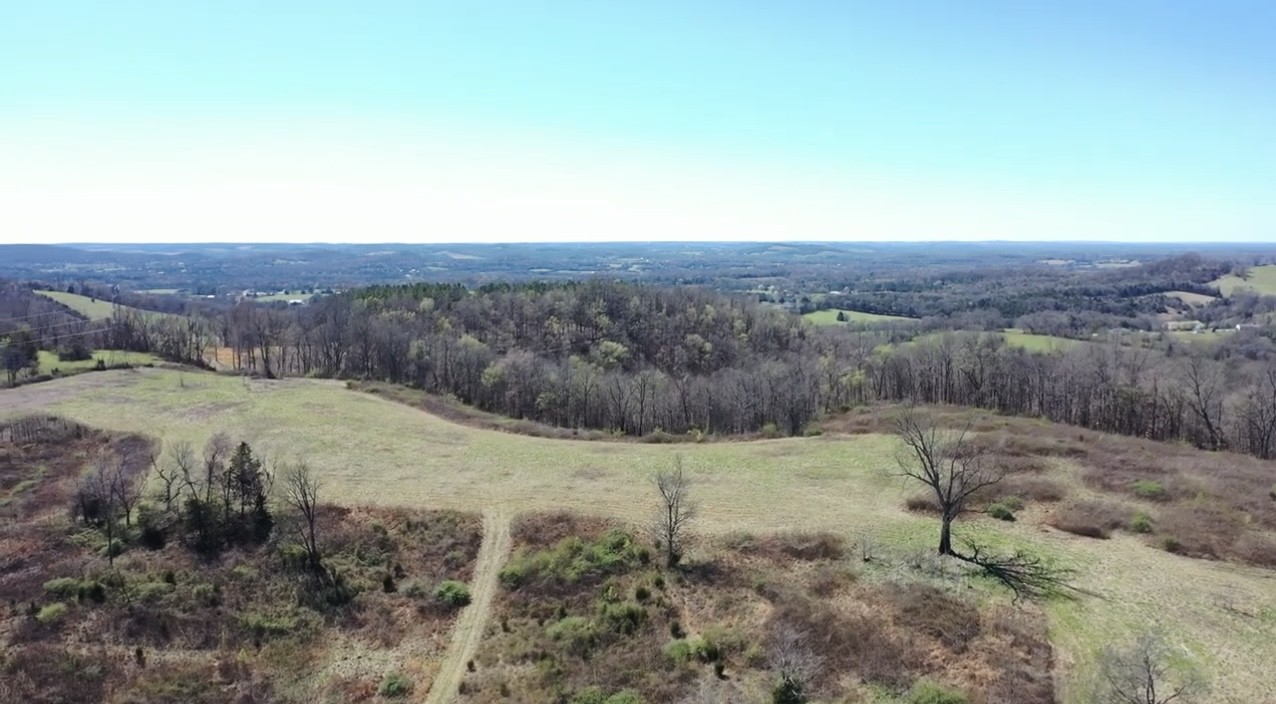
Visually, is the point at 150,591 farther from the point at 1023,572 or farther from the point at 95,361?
the point at 95,361

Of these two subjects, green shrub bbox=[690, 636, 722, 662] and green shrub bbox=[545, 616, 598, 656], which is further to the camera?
green shrub bbox=[545, 616, 598, 656]

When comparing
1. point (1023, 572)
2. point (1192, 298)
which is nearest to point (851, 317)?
point (1192, 298)

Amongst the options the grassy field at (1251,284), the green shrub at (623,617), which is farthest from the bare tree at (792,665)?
the grassy field at (1251,284)

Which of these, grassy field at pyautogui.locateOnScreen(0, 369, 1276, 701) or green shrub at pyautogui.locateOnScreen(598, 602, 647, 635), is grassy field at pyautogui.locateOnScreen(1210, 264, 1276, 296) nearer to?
grassy field at pyautogui.locateOnScreen(0, 369, 1276, 701)

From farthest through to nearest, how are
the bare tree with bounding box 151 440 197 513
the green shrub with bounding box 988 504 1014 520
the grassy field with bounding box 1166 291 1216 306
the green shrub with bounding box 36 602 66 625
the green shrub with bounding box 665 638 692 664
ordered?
the grassy field with bounding box 1166 291 1216 306 → the bare tree with bounding box 151 440 197 513 → the green shrub with bounding box 988 504 1014 520 → the green shrub with bounding box 36 602 66 625 → the green shrub with bounding box 665 638 692 664

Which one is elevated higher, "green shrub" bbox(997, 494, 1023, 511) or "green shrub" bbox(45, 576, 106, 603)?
"green shrub" bbox(997, 494, 1023, 511)

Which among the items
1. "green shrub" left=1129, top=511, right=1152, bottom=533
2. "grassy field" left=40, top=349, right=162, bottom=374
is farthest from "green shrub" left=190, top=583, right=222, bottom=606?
"grassy field" left=40, top=349, right=162, bottom=374

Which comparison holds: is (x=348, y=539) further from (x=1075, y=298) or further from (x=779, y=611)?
(x=1075, y=298)

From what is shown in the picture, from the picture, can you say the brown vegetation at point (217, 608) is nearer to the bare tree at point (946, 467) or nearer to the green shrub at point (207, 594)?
the green shrub at point (207, 594)
